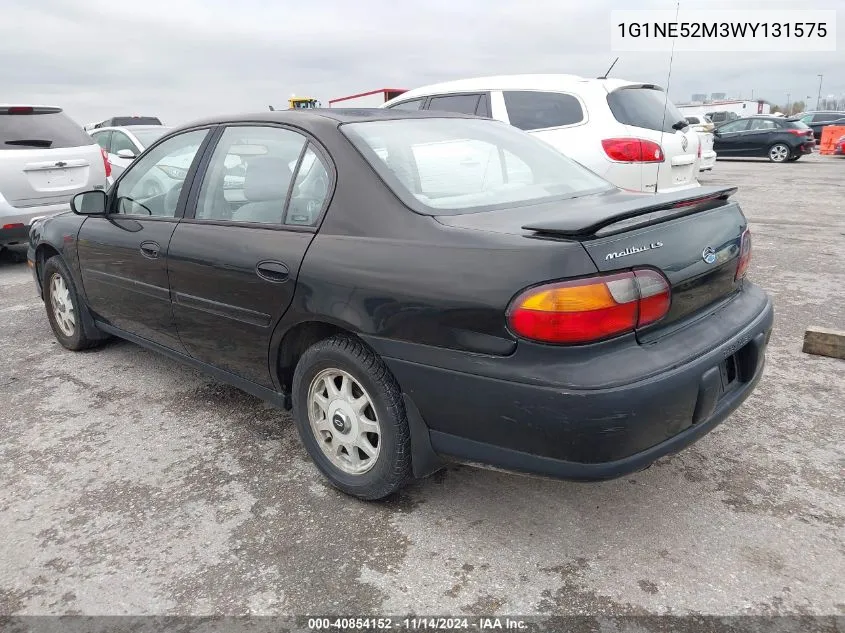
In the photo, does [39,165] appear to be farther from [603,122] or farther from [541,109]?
[603,122]

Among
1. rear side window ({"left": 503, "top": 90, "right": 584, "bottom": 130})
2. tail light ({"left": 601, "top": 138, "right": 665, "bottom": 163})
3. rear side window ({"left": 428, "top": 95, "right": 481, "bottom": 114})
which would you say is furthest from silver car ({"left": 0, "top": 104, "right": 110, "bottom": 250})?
tail light ({"left": 601, "top": 138, "right": 665, "bottom": 163})

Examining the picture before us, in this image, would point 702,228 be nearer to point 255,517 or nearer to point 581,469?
point 581,469

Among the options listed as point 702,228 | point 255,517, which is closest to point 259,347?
point 255,517

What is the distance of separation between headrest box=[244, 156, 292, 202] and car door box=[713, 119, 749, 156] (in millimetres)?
21688

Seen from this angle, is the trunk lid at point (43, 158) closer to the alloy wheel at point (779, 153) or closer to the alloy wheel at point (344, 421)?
the alloy wheel at point (344, 421)

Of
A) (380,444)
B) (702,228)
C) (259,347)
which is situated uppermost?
(702,228)

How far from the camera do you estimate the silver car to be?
22.1 feet

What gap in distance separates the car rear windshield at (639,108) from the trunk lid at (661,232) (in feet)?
12.3

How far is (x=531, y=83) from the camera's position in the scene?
655cm

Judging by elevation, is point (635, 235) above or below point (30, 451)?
above

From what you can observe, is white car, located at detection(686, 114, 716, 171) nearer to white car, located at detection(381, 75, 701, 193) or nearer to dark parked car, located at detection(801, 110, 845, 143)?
white car, located at detection(381, 75, 701, 193)

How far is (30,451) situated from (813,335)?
421 centimetres

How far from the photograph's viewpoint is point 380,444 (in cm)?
244

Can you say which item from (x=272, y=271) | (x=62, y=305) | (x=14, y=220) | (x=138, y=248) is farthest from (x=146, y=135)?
(x=272, y=271)
